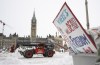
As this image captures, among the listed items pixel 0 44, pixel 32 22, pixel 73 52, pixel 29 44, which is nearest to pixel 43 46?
pixel 29 44

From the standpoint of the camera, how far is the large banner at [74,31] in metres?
3.05

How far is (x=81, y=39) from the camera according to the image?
3193 millimetres

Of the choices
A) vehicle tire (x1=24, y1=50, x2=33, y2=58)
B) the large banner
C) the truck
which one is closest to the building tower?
the truck

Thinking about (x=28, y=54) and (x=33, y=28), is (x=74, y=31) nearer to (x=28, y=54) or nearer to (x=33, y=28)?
(x=28, y=54)

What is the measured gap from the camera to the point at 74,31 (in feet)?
10.6

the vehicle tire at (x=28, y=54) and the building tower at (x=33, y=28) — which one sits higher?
the building tower at (x=33, y=28)

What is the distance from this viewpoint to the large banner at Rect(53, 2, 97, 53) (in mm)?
3055

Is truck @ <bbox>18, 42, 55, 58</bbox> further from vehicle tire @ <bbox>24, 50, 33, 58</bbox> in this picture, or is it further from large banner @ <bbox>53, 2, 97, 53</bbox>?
large banner @ <bbox>53, 2, 97, 53</bbox>

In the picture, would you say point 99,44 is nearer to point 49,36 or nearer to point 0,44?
point 49,36

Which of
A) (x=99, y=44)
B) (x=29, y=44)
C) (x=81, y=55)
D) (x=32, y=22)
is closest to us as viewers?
(x=99, y=44)

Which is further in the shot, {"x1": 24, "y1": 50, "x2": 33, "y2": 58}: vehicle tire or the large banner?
{"x1": 24, "y1": 50, "x2": 33, "y2": 58}: vehicle tire

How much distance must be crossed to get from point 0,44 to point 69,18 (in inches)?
5989

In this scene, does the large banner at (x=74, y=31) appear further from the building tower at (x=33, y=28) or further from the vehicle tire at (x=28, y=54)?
the building tower at (x=33, y=28)

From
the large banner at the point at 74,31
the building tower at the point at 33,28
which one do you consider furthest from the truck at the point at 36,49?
the building tower at the point at 33,28
